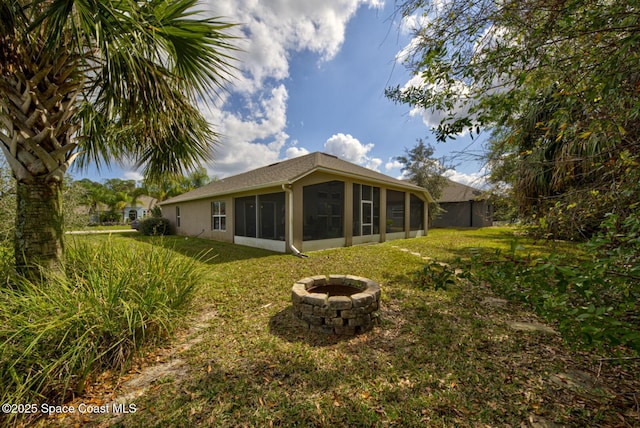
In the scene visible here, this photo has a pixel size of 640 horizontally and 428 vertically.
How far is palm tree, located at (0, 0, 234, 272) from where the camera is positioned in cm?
246

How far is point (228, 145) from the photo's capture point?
14.8ft

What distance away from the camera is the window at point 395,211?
12836 millimetres

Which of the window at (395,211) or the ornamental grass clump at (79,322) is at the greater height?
the window at (395,211)

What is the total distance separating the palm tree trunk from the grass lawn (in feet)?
5.95

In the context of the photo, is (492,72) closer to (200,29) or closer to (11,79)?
(200,29)

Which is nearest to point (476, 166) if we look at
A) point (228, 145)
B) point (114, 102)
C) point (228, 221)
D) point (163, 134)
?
point (228, 145)

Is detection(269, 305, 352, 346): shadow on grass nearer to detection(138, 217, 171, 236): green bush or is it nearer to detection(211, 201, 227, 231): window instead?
detection(211, 201, 227, 231): window

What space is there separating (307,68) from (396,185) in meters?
7.17

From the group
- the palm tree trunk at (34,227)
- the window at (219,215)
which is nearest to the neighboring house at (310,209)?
the window at (219,215)

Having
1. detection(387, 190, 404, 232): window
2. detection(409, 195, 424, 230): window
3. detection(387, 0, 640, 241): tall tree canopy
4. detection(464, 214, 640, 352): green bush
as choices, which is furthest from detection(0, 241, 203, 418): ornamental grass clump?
detection(409, 195, 424, 230): window

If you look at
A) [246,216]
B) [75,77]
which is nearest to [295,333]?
[75,77]

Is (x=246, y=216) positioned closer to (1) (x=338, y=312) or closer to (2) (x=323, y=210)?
(2) (x=323, y=210)

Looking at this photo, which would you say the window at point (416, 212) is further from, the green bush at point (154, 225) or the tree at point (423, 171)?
the green bush at point (154, 225)

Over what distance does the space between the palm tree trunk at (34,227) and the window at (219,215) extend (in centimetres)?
963
